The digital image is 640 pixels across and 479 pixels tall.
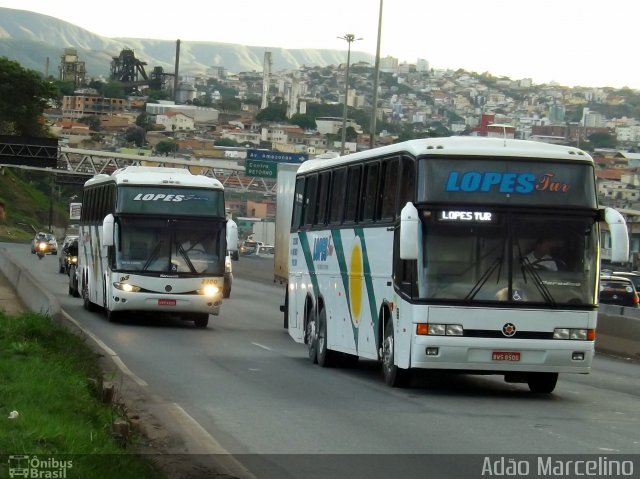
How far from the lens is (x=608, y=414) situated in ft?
50.2

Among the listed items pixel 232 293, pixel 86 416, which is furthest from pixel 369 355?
pixel 232 293

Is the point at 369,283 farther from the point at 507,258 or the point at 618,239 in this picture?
the point at 618,239

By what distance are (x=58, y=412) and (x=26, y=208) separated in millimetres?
120053

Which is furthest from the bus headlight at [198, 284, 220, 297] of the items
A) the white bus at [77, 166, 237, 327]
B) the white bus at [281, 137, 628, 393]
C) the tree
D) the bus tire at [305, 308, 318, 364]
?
the tree

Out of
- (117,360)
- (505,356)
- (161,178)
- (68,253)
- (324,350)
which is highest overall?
(161,178)

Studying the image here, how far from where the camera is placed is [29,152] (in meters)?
79.4

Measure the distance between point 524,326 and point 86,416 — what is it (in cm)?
627

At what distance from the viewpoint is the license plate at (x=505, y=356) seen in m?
16.0

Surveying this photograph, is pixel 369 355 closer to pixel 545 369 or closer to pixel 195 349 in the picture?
pixel 545 369

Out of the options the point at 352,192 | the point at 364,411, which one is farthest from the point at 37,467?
the point at 352,192

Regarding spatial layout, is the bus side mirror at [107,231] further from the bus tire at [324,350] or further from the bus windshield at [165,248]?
the bus tire at [324,350]

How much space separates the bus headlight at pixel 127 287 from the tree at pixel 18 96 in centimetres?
9321

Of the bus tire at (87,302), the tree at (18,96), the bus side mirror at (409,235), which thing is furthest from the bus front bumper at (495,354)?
the tree at (18,96)

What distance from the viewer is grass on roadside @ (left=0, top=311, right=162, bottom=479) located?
30.0 ft
